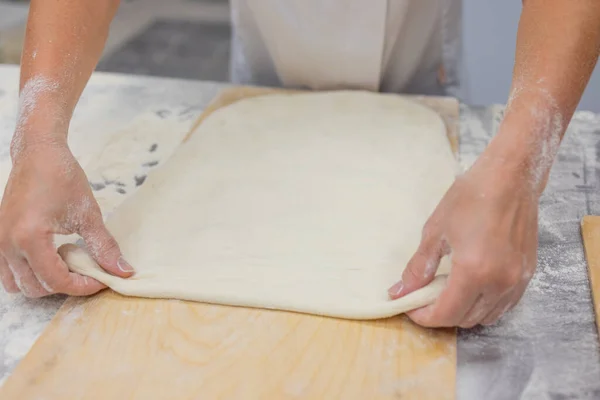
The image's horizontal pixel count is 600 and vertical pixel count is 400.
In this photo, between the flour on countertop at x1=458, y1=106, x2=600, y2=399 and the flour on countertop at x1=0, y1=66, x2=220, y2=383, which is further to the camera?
the flour on countertop at x1=0, y1=66, x2=220, y2=383

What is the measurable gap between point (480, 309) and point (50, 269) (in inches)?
21.4

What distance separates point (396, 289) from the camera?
78cm

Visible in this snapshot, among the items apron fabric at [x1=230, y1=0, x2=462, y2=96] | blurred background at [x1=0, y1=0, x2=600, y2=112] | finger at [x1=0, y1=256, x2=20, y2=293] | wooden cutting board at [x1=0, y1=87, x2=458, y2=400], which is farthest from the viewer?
blurred background at [x1=0, y1=0, x2=600, y2=112]

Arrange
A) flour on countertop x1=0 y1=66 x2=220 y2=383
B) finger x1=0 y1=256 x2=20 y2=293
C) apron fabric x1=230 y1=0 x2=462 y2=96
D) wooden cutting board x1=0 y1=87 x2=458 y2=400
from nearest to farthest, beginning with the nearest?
1. wooden cutting board x1=0 y1=87 x2=458 y2=400
2. finger x1=0 y1=256 x2=20 y2=293
3. flour on countertop x1=0 y1=66 x2=220 y2=383
4. apron fabric x1=230 y1=0 x2=462 y2=96

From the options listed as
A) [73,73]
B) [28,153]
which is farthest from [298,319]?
[73,73]

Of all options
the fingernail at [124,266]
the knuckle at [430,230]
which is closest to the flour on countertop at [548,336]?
the knuckle at [430,230]

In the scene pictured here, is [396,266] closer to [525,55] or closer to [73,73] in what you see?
[525,55]

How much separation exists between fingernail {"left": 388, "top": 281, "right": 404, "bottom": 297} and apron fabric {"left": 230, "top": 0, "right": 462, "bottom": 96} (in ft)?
2.23

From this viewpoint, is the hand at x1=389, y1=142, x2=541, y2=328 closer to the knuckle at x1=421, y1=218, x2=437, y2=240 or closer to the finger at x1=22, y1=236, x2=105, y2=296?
the knuckle at x1=421, y1=218, x2=437, y2=240

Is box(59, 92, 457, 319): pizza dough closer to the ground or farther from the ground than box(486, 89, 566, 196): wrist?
closer to the ground

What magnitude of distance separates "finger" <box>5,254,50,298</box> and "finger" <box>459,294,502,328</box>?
55cm

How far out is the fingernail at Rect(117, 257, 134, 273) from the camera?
83cm

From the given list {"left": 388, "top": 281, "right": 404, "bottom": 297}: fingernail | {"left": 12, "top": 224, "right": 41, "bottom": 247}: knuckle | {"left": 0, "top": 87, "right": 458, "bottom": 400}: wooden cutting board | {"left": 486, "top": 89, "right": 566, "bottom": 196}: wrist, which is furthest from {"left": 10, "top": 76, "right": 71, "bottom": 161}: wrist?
{"left": 486, "top": 89, "right": 566, "bottom": 196}: wrist

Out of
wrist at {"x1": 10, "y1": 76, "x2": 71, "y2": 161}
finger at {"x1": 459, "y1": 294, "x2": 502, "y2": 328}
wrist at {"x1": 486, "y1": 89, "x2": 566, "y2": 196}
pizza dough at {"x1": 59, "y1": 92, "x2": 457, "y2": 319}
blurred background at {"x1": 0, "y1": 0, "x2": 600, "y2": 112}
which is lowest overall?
blurred background at {"x1": 0, "y1": 0, "x2": 600, "y2": 112}
